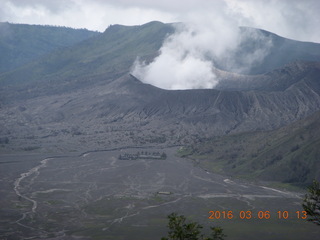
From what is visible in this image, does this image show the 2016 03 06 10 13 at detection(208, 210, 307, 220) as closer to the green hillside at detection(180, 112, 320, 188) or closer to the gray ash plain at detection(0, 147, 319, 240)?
the gray ash plain at detection(0, 147, 319, 240)

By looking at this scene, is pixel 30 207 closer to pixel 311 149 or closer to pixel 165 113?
pixel 311 149

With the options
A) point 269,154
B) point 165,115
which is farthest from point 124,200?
point 165,115

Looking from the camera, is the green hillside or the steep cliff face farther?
the steep cliff face

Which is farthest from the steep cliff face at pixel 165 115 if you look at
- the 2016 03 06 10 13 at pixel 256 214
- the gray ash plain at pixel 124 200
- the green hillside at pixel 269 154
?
the 2016 03 06 10 13 at pixel 256 214

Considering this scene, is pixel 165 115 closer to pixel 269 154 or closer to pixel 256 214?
pixel 269 154

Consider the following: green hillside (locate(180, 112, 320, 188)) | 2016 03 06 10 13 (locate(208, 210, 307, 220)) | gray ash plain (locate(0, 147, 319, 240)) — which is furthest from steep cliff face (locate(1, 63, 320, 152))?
2016 03 06 10 13 (locate(208, 210, 307, 220))
